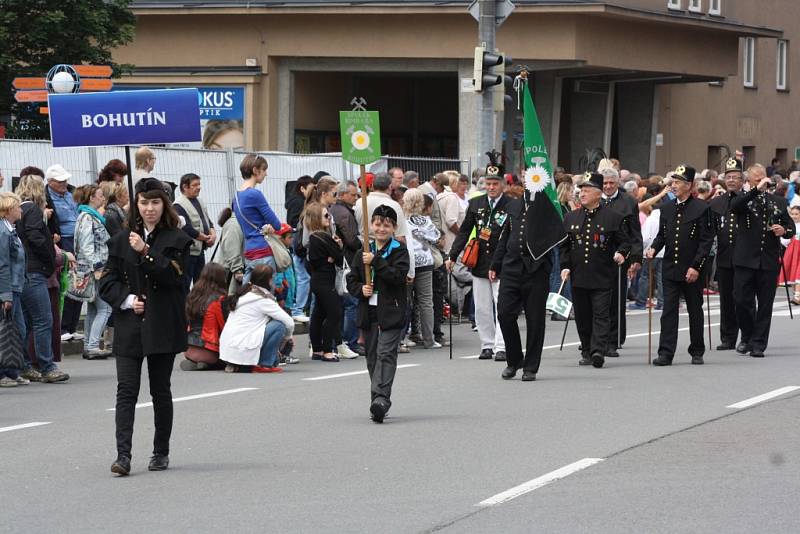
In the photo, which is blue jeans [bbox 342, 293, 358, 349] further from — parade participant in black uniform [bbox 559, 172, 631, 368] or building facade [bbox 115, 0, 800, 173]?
building facade [bbox 115, 0, 800, 173]

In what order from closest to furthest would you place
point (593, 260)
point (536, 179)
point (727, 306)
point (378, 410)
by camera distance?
point (378, 410)
point (536, 179)
point (593, 260)
point (727, 306)

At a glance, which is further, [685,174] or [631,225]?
[685,174]

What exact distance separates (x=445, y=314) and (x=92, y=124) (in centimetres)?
1038

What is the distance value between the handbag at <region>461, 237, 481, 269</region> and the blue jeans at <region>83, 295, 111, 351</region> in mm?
3664

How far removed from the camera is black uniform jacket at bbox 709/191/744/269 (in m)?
16.4

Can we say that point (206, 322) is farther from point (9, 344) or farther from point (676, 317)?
point (676, 317)

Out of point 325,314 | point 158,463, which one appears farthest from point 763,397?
point 158,463

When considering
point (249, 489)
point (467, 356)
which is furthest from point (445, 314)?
point (249, 489)

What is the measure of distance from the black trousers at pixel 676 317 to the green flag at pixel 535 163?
1.50m

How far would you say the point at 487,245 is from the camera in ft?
50.7

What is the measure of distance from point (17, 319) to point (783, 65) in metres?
41.4

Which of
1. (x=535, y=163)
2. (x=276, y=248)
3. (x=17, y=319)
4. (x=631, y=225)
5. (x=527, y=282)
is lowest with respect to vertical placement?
(x=17, y=319)

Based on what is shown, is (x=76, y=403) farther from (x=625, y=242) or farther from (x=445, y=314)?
(x=445, y=314)

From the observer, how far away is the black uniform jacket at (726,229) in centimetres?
1636
